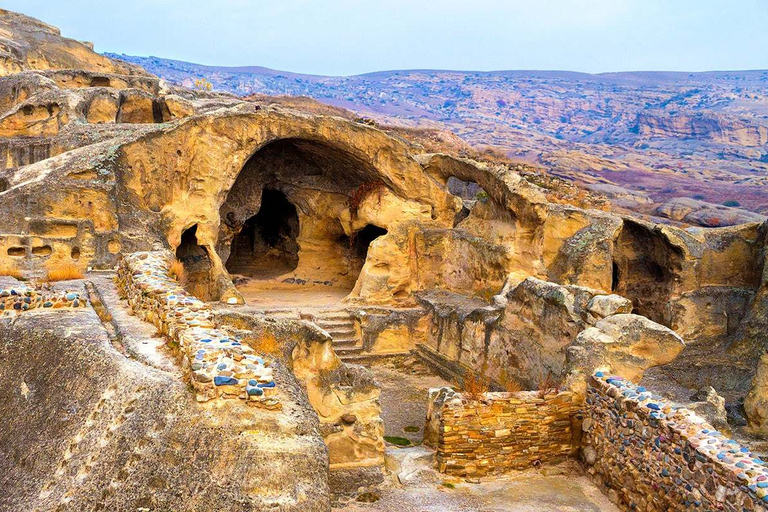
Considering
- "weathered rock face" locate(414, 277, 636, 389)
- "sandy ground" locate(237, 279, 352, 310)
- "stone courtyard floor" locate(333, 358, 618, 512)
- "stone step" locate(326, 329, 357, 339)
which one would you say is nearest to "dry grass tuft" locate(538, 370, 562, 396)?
"weathered rock face" locate(414, 277, 636, 389)

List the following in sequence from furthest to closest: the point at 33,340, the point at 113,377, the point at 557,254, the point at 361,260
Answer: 1. the point at 361,260
2. the point at 557,254
3. the point at 33,340
4. the point at 113,377

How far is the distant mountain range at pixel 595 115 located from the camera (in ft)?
151

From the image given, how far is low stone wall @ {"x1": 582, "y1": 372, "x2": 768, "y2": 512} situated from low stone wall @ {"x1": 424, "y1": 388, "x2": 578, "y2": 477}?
332 millimetres

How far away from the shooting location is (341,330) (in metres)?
13.2

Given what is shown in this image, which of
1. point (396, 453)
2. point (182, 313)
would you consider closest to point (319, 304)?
point (396, 453)

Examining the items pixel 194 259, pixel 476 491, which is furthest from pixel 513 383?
pixel 194 259

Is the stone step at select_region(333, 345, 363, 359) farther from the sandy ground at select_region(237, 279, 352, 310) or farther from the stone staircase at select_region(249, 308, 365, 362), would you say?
the sandy ground at select_region(237, 279, 352, 310)

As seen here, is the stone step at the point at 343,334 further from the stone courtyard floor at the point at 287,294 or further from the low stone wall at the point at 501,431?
the low stone wall at the point at 501,431

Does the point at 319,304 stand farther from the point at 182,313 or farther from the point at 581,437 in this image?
the point at 182,313

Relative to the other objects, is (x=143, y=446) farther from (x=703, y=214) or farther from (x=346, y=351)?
(x=703, y=214)

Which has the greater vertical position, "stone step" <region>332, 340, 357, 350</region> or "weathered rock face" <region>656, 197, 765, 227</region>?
"weathered rock face" <region>656, 197, 765, 227</region>

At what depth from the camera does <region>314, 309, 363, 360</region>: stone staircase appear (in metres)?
12.8

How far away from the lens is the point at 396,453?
8.36 meters

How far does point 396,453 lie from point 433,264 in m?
6.58
